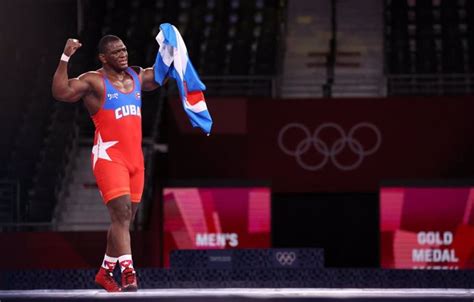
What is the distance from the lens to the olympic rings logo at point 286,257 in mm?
10742

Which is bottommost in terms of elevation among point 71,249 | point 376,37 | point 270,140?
point 71,249

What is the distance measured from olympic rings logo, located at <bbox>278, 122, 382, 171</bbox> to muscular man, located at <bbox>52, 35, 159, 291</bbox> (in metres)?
7.71

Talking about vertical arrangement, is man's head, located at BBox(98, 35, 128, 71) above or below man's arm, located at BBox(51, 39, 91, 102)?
above

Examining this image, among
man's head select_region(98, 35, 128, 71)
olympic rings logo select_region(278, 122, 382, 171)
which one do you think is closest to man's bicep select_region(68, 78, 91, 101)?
man's head select_region(98, 35, 128, 71)

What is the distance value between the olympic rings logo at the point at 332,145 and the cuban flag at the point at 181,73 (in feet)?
24.0

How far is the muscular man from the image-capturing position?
598 centimetres

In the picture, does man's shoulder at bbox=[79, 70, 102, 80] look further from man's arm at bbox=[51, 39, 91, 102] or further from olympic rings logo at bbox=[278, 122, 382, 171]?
olympic rings logo at bbox=[278, 122, 382, 171]

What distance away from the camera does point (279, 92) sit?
1504 centimetres

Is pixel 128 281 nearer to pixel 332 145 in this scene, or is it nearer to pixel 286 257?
pixel 286 257

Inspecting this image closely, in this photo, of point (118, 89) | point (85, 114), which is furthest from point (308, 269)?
point (85, 114)

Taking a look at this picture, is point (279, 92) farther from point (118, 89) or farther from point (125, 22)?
point (118, 89)

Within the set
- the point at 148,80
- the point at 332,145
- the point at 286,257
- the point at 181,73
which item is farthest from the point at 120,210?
the point at 332,145

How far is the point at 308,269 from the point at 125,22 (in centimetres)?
888

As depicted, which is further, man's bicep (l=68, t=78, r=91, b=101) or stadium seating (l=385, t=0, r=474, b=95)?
stadium seating (l=385, t=0, r=474, b=95)
